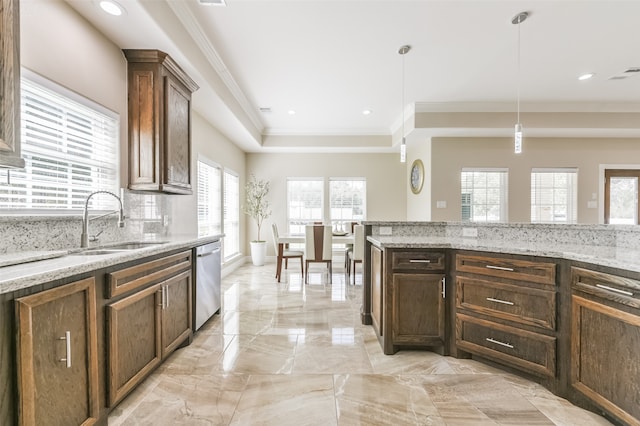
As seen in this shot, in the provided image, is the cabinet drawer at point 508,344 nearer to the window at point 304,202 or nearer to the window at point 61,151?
the window at point 61,151

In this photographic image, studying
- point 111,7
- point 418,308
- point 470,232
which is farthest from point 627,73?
point 111,7

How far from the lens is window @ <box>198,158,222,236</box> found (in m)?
4.38

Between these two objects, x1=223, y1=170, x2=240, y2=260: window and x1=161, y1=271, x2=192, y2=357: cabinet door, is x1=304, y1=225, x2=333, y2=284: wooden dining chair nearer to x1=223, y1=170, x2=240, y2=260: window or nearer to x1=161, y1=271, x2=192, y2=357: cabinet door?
x1=223, y1=170, x2=240, y2=260: window

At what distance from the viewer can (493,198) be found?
5.52m

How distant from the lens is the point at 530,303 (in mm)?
1941

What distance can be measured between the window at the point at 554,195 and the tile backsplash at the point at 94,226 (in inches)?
241

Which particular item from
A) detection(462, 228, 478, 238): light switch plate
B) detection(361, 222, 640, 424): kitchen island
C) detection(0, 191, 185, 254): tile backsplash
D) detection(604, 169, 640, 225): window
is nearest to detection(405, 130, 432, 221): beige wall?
detection(462, 228, 478, 238): light switch plate

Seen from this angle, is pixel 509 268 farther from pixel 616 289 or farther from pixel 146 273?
pixel 146 273

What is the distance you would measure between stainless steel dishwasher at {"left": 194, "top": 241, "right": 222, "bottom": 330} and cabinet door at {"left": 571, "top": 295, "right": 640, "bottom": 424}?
282 centimetres

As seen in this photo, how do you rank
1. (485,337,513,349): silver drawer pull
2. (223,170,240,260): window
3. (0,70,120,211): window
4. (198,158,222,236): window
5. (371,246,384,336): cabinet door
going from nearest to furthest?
(0,70,120,211): window → (485,337,513,349): silver drawer pull → (371,246,384,336): cabinet door → (198,158,222,236): window → (223,170,240,260): window

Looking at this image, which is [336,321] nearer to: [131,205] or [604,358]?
[604,358]

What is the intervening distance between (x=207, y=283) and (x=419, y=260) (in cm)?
204

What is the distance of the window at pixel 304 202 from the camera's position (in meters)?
6.77

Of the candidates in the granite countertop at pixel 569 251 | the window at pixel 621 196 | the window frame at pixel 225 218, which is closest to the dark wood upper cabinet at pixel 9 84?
the granite countertop at pixel 569 251
